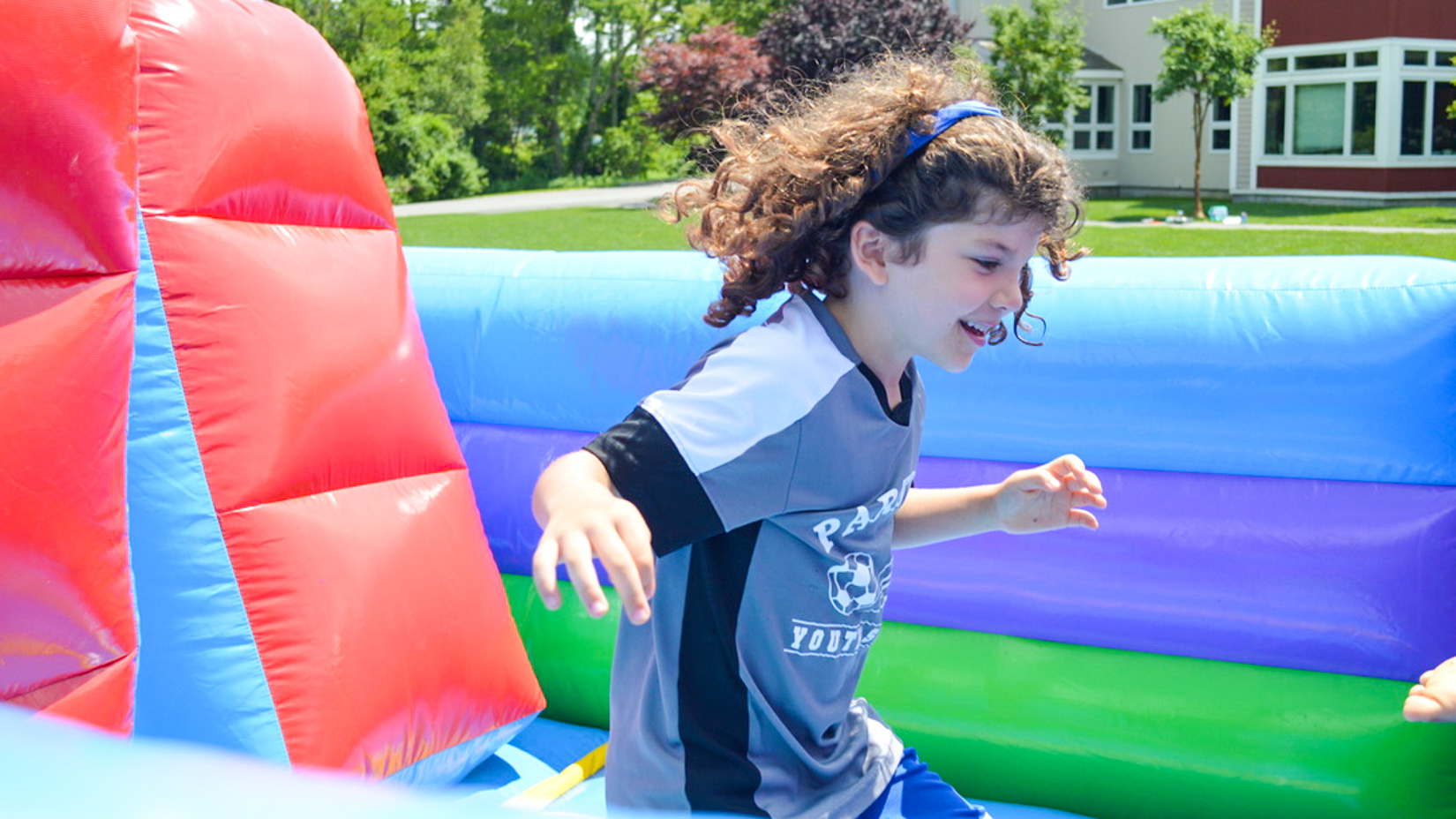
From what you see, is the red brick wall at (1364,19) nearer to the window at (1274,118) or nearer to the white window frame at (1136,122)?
the window at (1274,118)

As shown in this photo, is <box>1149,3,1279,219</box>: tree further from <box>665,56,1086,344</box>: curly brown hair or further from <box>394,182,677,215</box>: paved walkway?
<box>665,56,1086,344</box>: curly brown hair

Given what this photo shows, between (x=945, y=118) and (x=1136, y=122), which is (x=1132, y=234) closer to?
(x=1136, y=122)

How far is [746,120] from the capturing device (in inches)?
76.4

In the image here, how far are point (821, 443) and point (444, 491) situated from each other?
126 centimetres

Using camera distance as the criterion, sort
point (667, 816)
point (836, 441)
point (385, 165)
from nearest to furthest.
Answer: point (667, 816)
point (836, 441)
point (385, 165)

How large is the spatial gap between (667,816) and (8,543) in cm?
143

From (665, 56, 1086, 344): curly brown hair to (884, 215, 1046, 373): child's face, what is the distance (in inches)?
0.7

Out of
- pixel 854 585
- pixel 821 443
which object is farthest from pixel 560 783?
pixel 821 443

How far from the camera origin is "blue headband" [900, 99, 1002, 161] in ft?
5.49

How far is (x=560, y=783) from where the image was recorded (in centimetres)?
258

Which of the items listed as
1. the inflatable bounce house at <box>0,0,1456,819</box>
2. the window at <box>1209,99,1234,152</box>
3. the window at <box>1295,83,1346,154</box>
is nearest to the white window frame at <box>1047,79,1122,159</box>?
the window at <box>1209,99,1234,152</box>

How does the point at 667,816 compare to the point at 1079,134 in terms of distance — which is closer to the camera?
the point at 667,816

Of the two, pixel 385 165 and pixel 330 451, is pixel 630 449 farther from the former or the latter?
pixel 385 165

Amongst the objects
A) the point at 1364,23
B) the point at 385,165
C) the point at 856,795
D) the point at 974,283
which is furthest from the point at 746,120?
the point at 385,165
